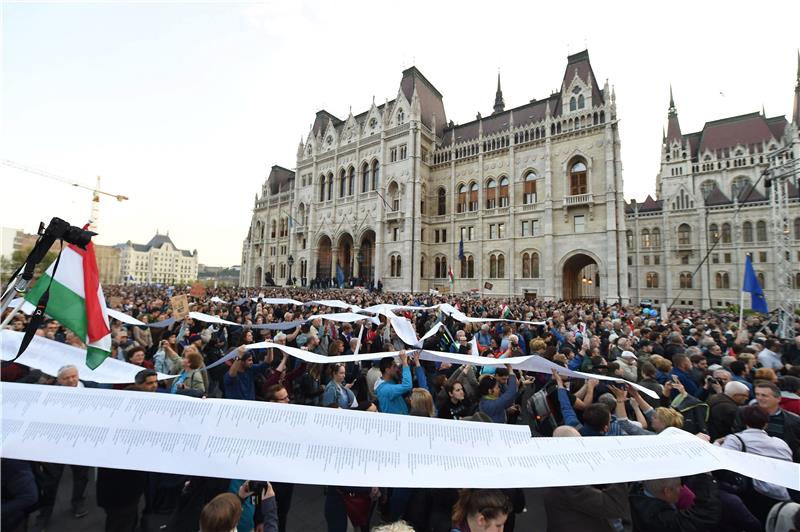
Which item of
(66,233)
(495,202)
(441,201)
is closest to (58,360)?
(66,233)

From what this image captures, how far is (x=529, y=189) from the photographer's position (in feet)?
105

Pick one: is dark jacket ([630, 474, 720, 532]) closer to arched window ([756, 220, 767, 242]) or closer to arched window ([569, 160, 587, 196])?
arched window ([569, 160, 587, 196])

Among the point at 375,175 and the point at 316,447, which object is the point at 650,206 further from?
the point at 316,447

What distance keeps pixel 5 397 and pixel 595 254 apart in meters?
32.0

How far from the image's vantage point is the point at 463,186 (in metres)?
36.0

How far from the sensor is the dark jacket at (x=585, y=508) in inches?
91.4

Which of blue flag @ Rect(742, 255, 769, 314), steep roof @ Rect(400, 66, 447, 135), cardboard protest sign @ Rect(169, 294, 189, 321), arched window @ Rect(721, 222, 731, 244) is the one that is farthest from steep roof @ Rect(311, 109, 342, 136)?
arched window @ Rect(721, 222, 731, 244)

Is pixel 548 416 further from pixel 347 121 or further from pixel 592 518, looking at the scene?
pixel 347 121

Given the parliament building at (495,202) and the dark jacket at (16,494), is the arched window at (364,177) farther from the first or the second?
the dark jacket at (16,494)

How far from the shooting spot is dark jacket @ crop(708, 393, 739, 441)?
3416 mm

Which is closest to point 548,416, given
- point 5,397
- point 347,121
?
point 5,397

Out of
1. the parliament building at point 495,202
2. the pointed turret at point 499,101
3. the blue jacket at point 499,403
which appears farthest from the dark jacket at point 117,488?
the pointed turret at point 499,101

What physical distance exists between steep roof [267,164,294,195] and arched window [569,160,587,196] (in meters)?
41.1

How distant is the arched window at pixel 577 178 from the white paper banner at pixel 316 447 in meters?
31.5
